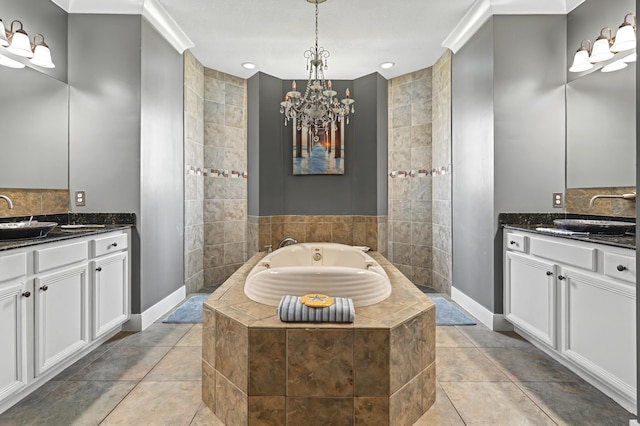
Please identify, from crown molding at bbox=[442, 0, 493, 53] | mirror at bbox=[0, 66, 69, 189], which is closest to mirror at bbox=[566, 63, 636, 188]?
crown molding at bbox=[442, 0, 493, 53]

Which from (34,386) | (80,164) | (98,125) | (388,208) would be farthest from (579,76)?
(34,386)

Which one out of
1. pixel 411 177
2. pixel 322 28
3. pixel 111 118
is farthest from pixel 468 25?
pixel 111 118

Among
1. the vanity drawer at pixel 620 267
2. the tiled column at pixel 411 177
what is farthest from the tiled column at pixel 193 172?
the vanity drawer at pixel 620 267

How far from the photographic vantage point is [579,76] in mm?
2668

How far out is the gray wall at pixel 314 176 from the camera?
4.05m

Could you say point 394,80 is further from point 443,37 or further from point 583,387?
point 583,387

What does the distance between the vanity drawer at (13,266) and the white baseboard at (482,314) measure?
123 inches

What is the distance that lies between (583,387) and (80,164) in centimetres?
374

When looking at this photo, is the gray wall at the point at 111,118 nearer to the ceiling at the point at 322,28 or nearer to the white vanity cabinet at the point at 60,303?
the ceiling at the point at 322,28

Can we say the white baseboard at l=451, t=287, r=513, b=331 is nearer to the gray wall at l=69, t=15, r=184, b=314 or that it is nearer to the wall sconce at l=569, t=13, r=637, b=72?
the wall sconce at l=569, t=13, r=637, b=72

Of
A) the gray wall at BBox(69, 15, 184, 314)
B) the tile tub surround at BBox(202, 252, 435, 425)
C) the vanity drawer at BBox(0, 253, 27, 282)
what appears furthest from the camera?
the gray wall at BBox(69, 15, 184, 314)

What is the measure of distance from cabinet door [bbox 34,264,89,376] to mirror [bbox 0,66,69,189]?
0.87 m

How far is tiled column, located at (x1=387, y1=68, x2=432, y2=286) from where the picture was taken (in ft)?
13.1

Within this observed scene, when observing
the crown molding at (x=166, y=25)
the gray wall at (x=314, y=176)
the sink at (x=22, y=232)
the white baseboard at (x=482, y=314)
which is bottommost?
the white baseboard at (x=482, y=314)
